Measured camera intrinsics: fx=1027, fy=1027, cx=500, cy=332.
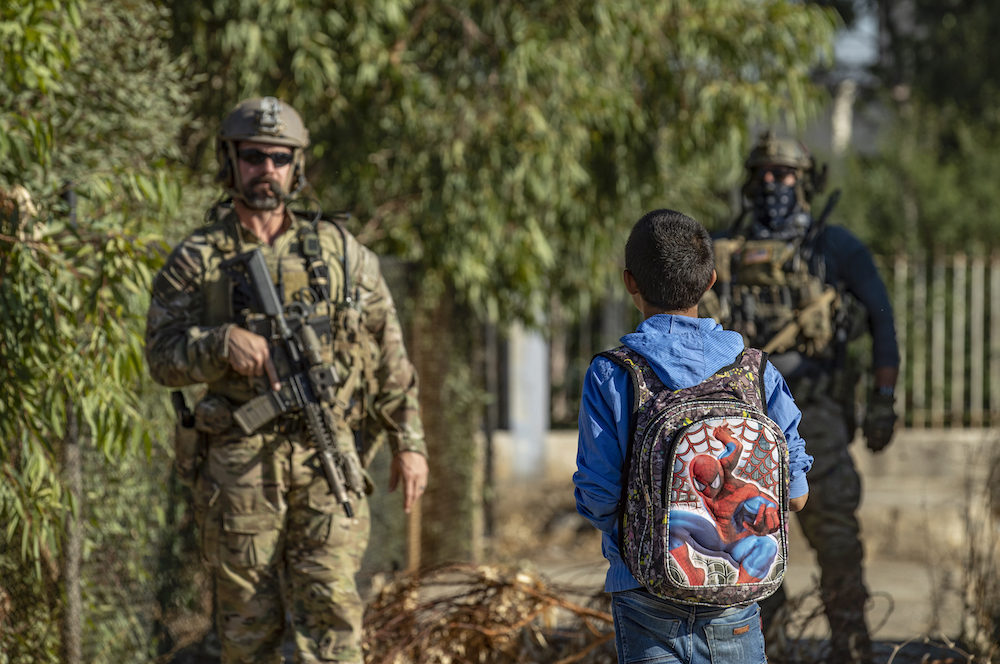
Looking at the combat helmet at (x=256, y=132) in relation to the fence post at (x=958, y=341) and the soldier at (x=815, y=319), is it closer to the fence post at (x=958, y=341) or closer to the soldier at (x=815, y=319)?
the soldier at (x=815, y=319)

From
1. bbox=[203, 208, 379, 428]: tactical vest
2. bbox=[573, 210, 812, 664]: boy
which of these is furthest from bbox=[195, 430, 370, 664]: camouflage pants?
bbox=[573, 210, 812, 664]: boy

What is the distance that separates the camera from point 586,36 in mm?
5527

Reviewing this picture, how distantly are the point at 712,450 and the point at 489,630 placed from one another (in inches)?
64.9

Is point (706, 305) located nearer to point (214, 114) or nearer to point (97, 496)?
point (97, 496)

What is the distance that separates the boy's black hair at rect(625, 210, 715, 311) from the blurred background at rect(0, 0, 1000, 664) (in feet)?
5.51

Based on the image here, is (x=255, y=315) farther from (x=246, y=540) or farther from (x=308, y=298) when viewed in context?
(x=246, y=540)

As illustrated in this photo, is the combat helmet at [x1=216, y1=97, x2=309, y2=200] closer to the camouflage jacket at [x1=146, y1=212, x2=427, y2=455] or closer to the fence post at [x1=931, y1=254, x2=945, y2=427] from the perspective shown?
the camouflage jacket at [x1=146, y1=212, x2=427, y2=455]

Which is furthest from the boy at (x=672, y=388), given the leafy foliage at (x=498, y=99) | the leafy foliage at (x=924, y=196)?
the leafy foliage at (x=924, y=196)

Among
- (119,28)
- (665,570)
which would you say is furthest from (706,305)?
(119,28)

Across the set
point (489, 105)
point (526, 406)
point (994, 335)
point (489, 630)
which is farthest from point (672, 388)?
point (994, 335)

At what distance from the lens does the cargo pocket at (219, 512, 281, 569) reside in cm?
280

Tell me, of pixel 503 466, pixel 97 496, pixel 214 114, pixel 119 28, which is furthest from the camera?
pixel 503 466

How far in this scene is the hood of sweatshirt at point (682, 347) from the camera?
2.05 m

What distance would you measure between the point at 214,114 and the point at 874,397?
3446mm
